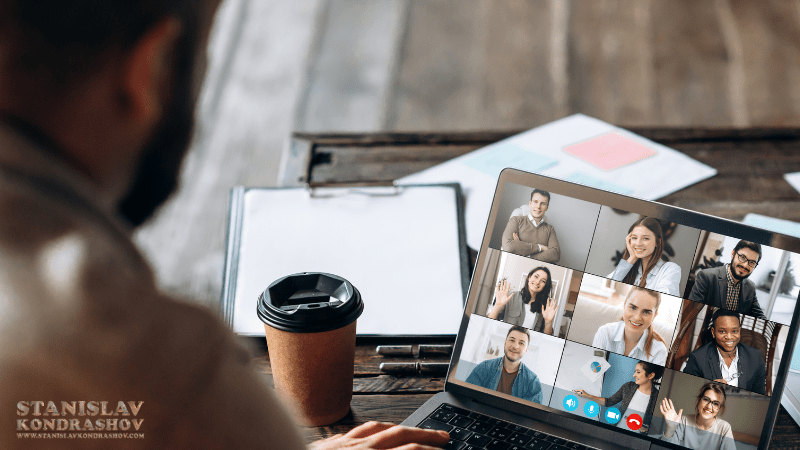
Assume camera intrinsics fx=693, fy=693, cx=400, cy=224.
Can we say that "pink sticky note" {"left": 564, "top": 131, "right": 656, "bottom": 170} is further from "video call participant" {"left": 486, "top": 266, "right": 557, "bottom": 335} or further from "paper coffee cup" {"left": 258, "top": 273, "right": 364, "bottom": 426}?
"paper coffee cup" {"left": 258, "top": 273, "right": 364, "bottom": 426}

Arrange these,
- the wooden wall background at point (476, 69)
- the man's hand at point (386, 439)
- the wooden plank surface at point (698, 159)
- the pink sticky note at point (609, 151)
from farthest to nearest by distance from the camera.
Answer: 1. the wooden wall background at point (476, 69)
2. the pink sticky note at point (609, 151)
3. the wooden plank surface at point (698, 159)
4. the man's hand at point (386, 439)

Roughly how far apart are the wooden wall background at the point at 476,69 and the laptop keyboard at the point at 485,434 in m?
1.93

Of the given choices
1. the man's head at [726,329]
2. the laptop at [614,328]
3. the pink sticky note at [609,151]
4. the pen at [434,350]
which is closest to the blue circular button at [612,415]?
Result: the laptop at [614,328]

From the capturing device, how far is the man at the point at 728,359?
0.63m

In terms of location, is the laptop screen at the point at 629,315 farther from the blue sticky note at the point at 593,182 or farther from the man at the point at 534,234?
the blue sticky note at the point at 593,182

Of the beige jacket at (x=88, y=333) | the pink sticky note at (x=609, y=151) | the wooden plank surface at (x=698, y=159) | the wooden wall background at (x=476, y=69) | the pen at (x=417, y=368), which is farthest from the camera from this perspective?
the wooden wall background at (x=476, y=69)

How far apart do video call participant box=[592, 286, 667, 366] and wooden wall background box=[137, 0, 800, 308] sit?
198cm

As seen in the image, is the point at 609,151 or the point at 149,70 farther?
the point at 609,151

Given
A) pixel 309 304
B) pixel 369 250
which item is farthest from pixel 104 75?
pixel 369 250

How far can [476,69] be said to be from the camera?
339 centimetres

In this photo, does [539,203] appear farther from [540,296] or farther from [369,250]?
[369,250]

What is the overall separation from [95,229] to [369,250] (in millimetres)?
731

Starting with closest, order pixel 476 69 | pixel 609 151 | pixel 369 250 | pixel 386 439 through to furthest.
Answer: pixel 386 439
pixel 369 250
pixel 609 151
pixel 476 69

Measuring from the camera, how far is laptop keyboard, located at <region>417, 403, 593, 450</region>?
2.15 ft
